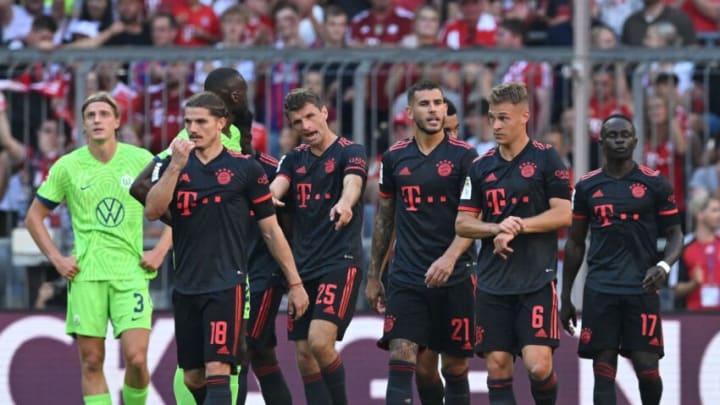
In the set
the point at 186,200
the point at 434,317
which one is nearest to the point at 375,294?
the point at 434,317

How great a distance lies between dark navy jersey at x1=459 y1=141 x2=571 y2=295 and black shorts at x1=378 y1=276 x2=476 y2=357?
1.28 feet

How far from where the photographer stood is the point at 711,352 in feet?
43.8

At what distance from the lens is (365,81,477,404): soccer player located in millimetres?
11008

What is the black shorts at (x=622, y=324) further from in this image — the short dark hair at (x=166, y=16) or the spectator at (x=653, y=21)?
the short dark hair at (x=166, y=16)

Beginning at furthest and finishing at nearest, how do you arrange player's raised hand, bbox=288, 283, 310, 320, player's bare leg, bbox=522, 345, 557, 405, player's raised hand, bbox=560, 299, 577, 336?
player's raised hand, bbox=560, 299, 577, 336, player's bare leg, bbox=522, 345, 557, 405, player's raised hand, bbox=288, 283, 310, 320

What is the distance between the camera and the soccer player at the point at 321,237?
11195 mm

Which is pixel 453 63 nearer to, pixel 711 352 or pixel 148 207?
pixel 711 352

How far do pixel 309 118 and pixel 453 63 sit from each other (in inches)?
106

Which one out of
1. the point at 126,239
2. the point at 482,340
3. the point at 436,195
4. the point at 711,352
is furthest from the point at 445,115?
the point at 711,352

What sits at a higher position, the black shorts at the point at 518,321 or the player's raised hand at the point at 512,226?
the player's raised hand at the point at 512,226

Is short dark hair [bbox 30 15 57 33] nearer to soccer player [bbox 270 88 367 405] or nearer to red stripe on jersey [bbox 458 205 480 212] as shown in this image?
soccer player [bbox 270 88 367 405]

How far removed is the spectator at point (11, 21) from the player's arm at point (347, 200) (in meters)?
6.17

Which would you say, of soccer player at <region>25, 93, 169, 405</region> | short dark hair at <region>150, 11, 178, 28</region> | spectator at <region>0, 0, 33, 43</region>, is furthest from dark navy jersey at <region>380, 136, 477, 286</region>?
spectator at <region>0, 0, 33, 43</region>

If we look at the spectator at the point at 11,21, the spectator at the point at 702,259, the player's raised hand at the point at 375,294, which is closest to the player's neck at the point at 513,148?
the player's raised hand at the point at 375,294
